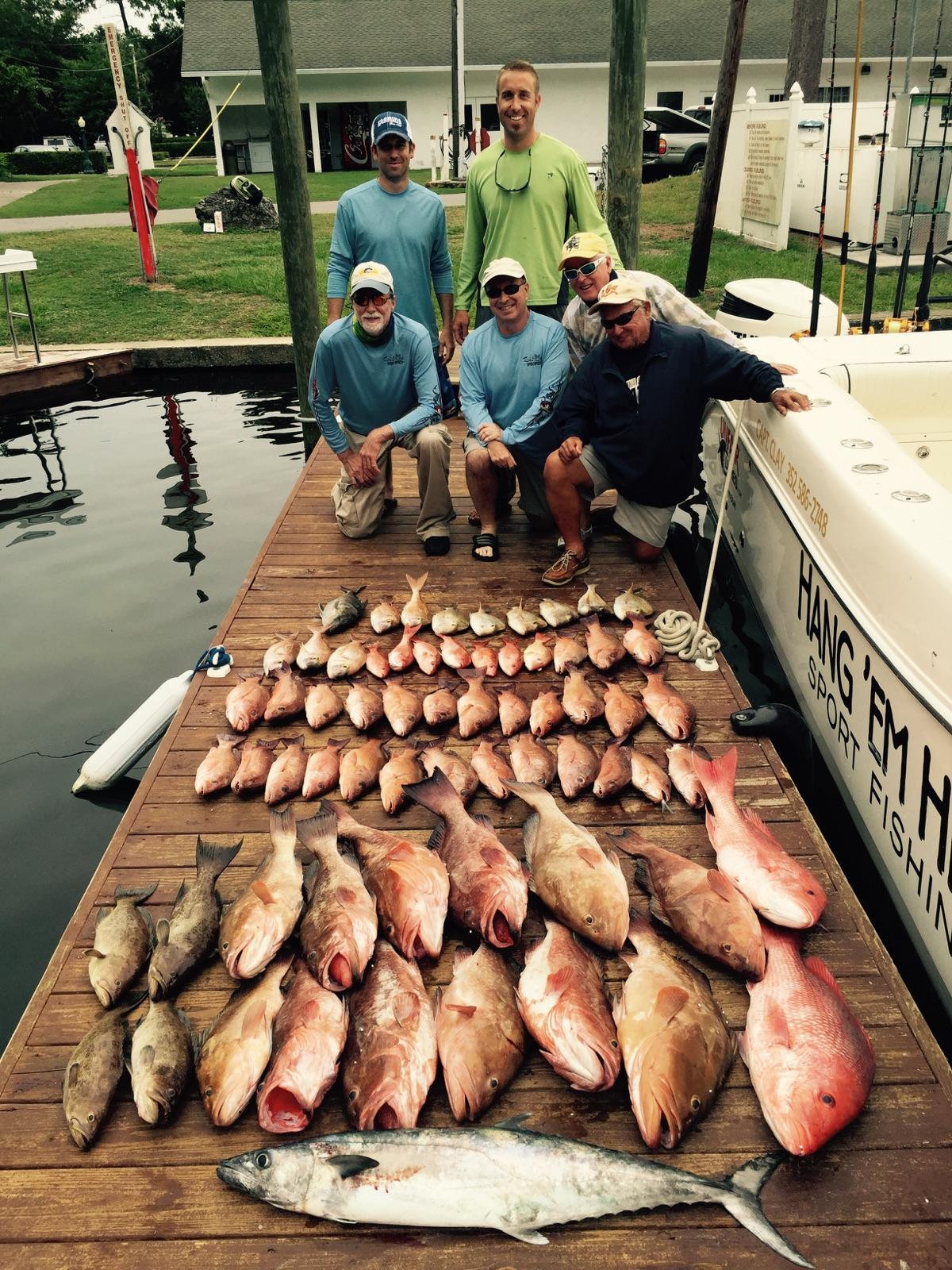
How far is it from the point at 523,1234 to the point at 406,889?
104cm

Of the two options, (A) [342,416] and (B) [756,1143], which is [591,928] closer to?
(B) [756,1143]

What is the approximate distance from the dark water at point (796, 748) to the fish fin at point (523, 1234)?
1.63 meters

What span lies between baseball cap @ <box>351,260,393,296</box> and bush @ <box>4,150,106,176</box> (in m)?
41.6

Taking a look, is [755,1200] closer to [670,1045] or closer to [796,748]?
[670,1045]

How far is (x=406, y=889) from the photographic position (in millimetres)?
2891

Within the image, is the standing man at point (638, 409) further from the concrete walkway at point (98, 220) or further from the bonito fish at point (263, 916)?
the concrete walkway at point (98, 220)

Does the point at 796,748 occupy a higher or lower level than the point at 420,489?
lower

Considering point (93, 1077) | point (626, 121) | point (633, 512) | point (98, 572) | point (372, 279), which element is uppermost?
point (626, 121)

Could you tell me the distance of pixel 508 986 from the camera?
2.58 meters

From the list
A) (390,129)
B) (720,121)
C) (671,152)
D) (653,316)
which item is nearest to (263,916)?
(653,316)

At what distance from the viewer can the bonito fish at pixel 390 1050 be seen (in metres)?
2.26

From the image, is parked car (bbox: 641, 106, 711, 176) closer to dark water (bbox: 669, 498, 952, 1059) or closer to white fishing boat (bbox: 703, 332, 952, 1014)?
dark water (bbox: 669, 498, 952, 1059)

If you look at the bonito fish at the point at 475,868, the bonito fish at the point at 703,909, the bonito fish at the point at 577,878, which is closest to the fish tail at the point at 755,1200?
the bonito fish at the point at 703,909

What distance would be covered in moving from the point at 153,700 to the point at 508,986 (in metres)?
2.70
